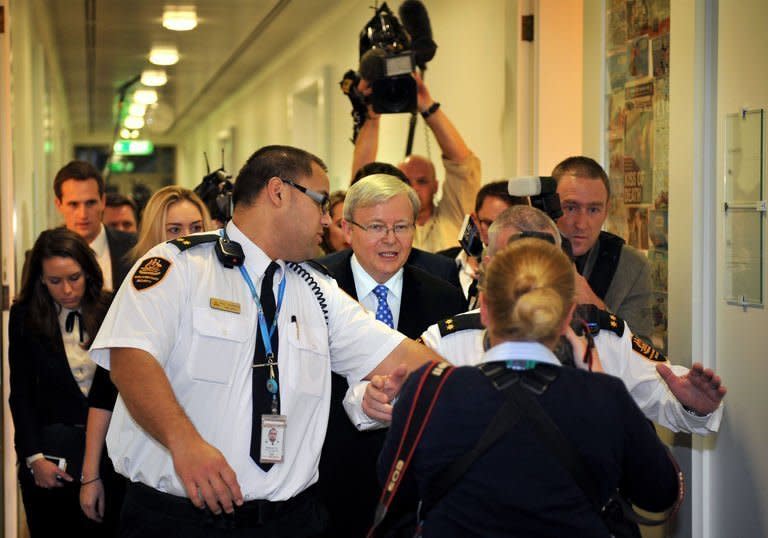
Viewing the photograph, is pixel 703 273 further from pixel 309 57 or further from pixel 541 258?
pixel 309 57

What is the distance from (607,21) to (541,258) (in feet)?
8.12

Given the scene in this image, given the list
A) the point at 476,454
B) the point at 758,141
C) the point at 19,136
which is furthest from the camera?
the point at 19,136

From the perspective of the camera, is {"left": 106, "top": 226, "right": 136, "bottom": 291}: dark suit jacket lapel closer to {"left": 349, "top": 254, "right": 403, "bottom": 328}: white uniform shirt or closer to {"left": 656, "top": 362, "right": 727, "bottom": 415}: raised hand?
{"left": 349, "top": 254, "right": 403, "bottom": 328}: white uniform shirt

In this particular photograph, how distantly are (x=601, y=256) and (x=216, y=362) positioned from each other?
58.5 inches

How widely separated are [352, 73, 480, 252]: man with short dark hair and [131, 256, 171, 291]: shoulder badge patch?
252 centimetres

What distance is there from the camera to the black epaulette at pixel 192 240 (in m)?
2.42

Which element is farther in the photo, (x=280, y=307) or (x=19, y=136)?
(x=19, y=136)

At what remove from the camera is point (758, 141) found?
2.92 meters

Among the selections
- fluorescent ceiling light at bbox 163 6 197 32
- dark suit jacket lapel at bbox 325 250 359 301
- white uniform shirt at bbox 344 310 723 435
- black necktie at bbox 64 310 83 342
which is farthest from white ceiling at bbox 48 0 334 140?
white uniform shirt at bbox 344 310 723 435

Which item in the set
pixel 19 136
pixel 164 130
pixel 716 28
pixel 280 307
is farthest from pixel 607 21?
pixel 164 130

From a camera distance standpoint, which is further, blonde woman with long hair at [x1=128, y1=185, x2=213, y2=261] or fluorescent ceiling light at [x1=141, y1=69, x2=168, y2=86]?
fluorescent ceiling light at [x1=141, y1=69, x2=168, y2=86]

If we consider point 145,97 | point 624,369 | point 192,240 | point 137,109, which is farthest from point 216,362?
point 137,109

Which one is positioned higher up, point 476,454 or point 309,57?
point 309,57

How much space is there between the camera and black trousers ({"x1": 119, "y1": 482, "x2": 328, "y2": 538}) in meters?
2.30
